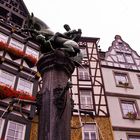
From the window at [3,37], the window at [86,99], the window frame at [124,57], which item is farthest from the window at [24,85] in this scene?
the window frame at [124,57]

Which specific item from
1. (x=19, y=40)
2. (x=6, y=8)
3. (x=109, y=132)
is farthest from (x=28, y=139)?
(x=6, y=8)

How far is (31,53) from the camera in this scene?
18016mm

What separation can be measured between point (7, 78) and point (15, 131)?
343 centimetres

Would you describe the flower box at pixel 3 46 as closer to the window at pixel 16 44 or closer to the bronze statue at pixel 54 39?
the window at pixel 16 44

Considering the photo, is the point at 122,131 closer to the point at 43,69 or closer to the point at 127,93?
the point at 127,93

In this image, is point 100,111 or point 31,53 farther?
point 31,53

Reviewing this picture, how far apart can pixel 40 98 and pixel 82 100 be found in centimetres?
1280

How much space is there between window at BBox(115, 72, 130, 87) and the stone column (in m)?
14.7

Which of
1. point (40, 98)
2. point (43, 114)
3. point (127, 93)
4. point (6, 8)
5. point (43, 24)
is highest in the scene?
point (6, 8)

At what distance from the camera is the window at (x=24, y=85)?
15249mm

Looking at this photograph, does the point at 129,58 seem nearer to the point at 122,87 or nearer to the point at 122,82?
the point at 122,82

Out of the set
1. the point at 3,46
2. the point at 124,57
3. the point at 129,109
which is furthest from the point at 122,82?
the point at 3,46

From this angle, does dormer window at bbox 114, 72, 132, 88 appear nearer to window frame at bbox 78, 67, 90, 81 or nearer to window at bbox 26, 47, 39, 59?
window frame at bbox 78, 67, 90, 81

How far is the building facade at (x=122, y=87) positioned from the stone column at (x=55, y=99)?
11.7 metres
